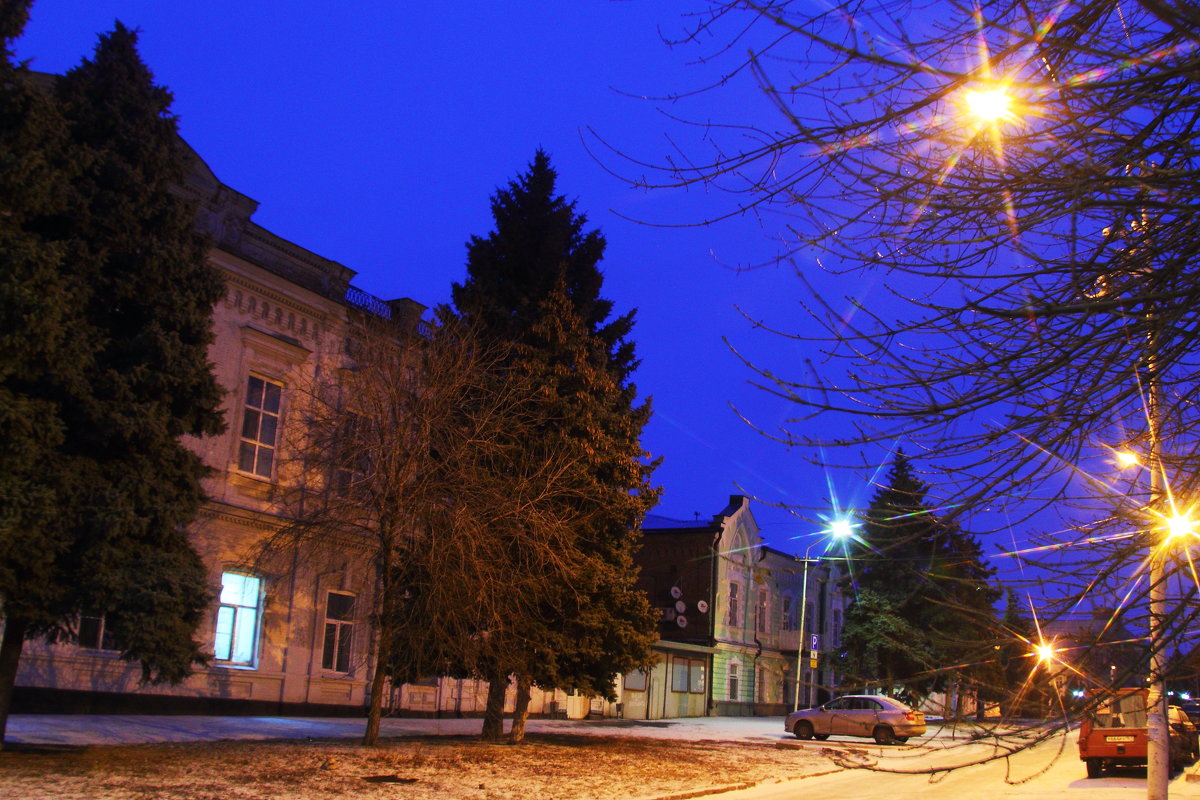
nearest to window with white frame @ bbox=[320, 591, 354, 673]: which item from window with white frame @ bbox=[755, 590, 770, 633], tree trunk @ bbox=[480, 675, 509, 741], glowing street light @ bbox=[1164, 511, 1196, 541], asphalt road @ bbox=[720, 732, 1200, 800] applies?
tree trunk @ bbox=[480, 675, 509, 741]

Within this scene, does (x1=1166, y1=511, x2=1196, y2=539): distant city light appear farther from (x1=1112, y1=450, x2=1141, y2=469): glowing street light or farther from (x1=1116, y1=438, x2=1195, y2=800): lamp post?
(x1=1112, y1=450, x2=1141, y2=469): glowing street light

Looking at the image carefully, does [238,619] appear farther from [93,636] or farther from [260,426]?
[260,426]

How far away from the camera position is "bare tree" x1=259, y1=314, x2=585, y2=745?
58.6ft

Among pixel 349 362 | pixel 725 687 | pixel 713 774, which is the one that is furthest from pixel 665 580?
pixel 713 774

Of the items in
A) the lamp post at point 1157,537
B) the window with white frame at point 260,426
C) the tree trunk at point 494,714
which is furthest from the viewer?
the window with white frame at point 260,426

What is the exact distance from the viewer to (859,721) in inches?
1280

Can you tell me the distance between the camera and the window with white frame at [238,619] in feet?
78.2

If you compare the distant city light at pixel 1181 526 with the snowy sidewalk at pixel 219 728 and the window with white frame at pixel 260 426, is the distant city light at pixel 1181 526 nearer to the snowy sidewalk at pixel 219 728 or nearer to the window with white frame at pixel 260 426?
the snowy sidewalk at pixel 219 728

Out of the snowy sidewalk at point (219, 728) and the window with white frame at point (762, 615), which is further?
the window with white frame at point (762, 615)

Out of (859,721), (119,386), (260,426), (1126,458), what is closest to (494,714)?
(260,426)

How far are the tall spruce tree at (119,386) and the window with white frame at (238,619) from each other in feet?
29.2

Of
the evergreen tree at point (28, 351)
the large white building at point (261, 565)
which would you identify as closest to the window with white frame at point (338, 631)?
the large white building at point (261, 565)

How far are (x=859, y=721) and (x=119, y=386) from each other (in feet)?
84.4

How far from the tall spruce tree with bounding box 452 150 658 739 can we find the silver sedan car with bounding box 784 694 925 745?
11742 mm
